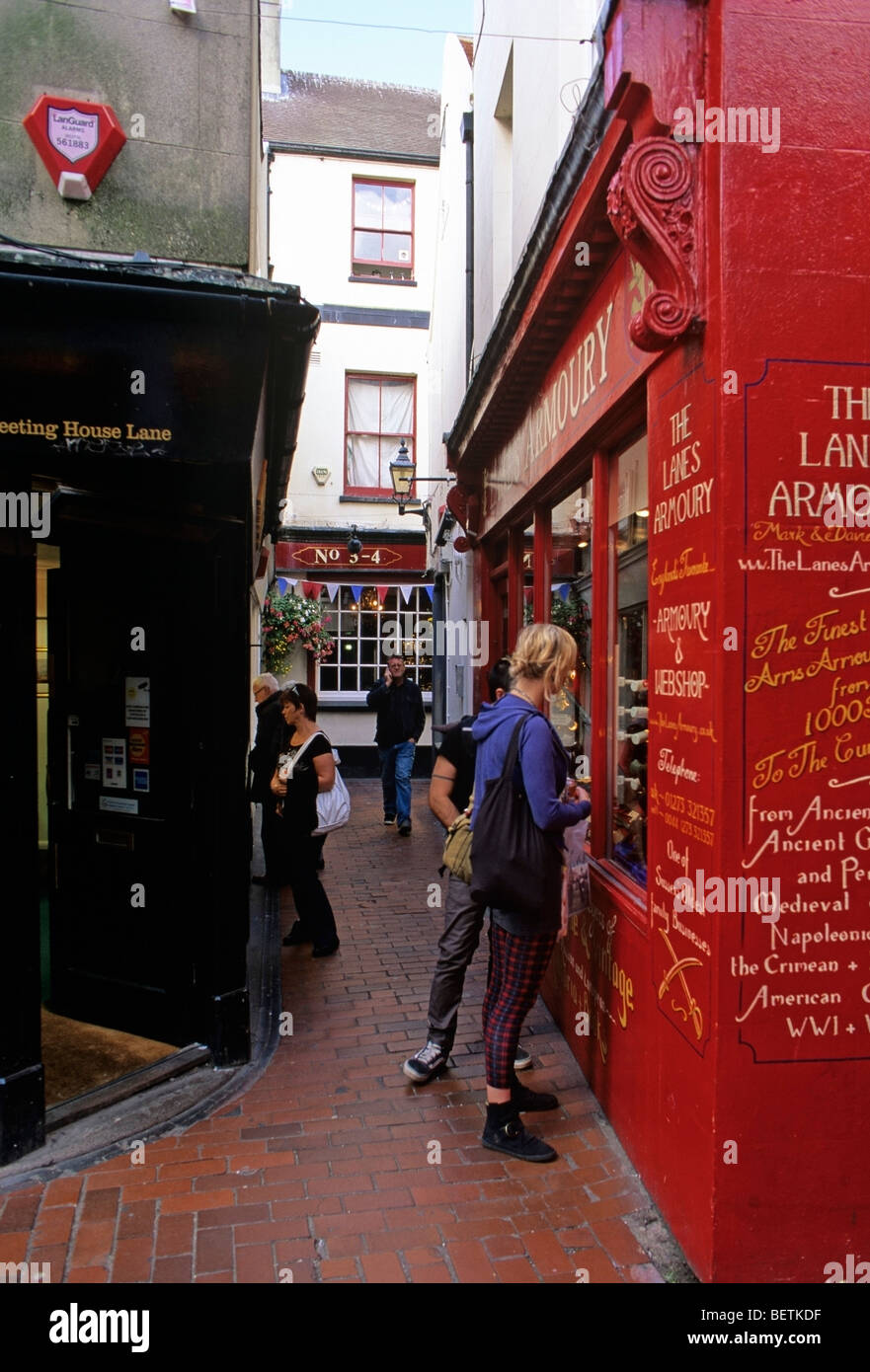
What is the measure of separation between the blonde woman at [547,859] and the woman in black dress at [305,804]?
2389 millimetres

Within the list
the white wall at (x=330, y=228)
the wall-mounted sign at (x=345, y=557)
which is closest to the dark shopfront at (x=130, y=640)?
the wall-mounted sign at (x=345, y=557)

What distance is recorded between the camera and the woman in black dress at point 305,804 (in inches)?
231

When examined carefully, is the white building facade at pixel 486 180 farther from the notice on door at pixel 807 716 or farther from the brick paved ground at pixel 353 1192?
the brick paved ground at pixel 353 1192

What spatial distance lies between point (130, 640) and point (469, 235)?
7452 mm

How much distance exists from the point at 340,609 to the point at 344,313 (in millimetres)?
5439

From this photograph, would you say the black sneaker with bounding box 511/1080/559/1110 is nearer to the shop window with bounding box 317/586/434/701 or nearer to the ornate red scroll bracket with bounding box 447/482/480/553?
the ornate red scroll bracket with bounding box 447/482/480/553

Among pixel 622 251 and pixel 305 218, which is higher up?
pixel 305 218

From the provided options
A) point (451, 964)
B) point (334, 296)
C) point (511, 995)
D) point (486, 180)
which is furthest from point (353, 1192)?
point (334, 296)

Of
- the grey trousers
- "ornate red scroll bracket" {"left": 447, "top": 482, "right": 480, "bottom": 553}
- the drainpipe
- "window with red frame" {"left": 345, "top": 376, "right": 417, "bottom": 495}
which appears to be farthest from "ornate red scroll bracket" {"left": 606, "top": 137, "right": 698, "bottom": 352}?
"window with red frame" {"left": 345, "top": 376, "right": 417, "bottom": 495}

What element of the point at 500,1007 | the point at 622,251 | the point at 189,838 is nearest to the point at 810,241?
the point at 622,251
